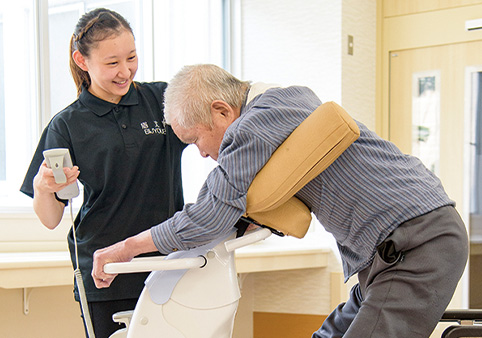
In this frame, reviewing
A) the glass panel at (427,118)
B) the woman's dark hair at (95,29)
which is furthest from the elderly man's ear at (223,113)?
the glass panel at (427,118)

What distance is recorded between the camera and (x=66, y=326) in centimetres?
287

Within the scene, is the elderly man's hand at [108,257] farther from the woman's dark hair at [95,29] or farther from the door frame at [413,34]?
the door frame at [413,34]

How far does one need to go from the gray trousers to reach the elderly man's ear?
0.45m

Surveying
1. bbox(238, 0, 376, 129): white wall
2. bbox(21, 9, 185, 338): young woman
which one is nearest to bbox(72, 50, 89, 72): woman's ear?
bbox(21, 9, 185, 338): young woman

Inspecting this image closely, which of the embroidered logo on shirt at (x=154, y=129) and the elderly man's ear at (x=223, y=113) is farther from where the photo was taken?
the embroidered logo on shirt at (x=154, y=129)

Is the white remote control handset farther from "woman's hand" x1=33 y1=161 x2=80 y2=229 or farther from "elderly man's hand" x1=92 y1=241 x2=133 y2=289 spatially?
"elderly man's hand" x1=92 y1=241 x2=133 y2=289

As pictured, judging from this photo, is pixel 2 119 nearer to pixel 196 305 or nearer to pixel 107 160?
pixel 107 160

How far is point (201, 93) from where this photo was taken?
141 centimetres

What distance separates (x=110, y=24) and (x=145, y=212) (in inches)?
20.7

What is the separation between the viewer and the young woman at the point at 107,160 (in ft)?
5.39

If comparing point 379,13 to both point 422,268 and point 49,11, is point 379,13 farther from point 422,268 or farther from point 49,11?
point 422,268

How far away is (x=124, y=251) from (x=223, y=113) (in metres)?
0.39

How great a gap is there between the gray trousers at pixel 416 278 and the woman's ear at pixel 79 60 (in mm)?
972

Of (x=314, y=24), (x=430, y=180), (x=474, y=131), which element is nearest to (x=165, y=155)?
(x=430, y=180)
